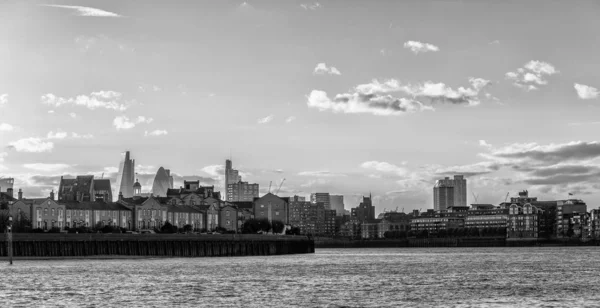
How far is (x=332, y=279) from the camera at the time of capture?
10600 centimetres

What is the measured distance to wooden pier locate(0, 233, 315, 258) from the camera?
525 feet

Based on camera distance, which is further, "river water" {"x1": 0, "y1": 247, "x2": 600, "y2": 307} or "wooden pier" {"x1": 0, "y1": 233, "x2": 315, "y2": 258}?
"wooden pier" {"x1": 0, "y1": 233, "x2": 315, "y2": 258}

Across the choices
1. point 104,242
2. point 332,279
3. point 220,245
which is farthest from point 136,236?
point 332,279

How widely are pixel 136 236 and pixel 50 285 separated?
274 feet

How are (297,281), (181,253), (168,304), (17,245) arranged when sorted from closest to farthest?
(168,304) → (297,281) → (17,245) → (181,253)

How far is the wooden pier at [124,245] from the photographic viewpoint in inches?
6294

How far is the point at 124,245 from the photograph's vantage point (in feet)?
567

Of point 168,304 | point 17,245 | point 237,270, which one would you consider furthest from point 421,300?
point 17,245

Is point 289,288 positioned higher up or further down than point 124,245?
further down

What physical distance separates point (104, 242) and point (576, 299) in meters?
104

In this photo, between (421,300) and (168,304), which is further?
(421,300)

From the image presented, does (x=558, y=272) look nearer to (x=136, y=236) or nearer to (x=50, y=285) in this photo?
(x=50, y=285)

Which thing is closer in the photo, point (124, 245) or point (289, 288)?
point (289, 288)

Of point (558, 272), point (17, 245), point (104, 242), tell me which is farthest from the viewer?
point (104, 242)
